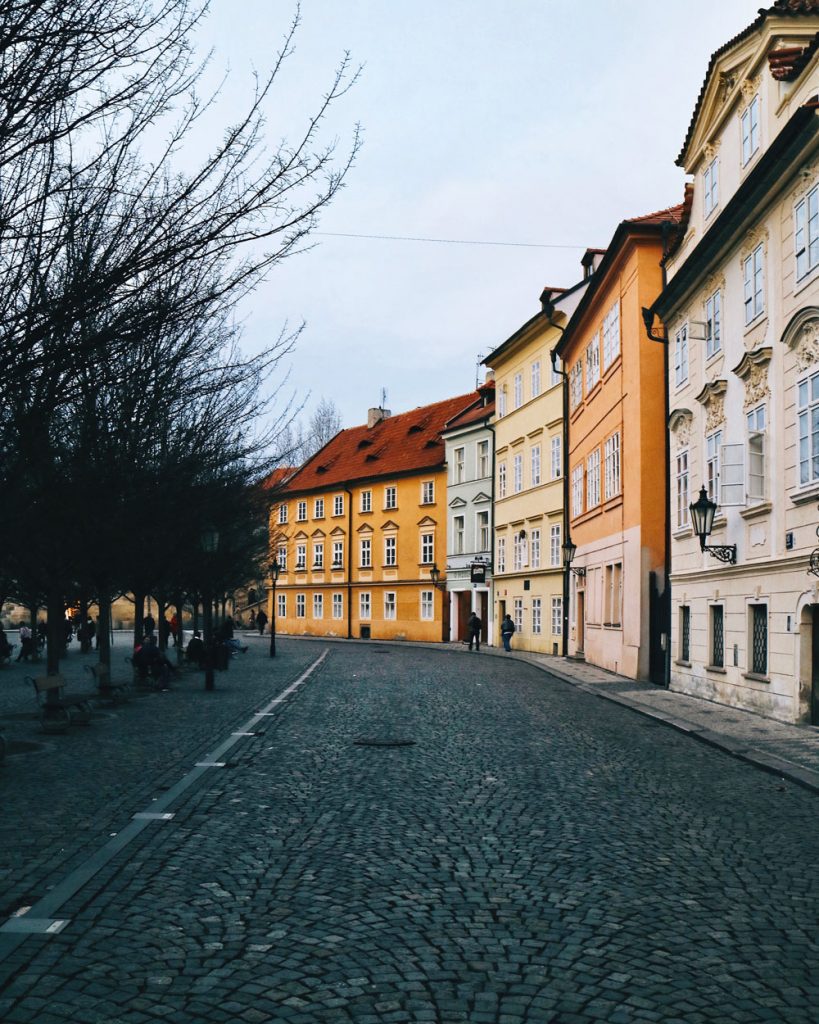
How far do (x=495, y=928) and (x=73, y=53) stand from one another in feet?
19.3

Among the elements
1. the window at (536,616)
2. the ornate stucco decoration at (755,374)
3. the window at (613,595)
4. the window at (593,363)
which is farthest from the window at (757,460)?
the window at (536,616)

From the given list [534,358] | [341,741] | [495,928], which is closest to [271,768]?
[341,741]

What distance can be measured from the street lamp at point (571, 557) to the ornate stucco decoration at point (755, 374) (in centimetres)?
1778

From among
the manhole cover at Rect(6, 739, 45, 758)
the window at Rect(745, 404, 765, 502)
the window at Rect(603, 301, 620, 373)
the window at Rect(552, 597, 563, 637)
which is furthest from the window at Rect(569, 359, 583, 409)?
the manhole cover at Rect(6, 739, 45, 758)

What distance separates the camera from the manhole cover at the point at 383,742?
14.6 m

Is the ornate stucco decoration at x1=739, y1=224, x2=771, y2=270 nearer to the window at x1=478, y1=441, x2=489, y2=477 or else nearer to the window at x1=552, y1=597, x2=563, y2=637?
the window at x1=552, y1=597, x2=563, y2=637

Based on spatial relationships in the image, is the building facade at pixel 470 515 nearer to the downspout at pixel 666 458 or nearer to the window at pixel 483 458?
the window at pixel 483 458

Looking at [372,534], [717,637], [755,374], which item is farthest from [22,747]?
[372,534]

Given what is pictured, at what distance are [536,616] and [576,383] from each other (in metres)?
10.0

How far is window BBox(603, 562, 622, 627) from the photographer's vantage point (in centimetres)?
3072

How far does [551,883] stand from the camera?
711 centimetres

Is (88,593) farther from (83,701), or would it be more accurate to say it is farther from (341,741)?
(341,741)

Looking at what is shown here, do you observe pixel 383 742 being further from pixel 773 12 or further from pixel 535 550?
pixel 535 550

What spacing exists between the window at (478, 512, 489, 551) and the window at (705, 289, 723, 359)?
32257 mm
